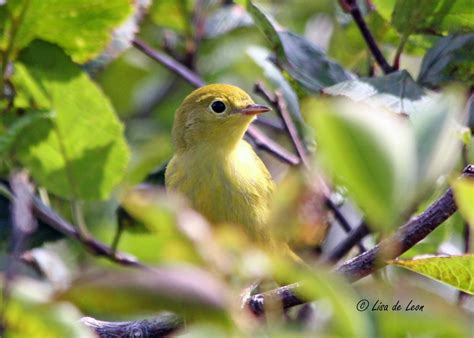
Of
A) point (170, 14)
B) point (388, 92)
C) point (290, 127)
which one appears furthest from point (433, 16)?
point (170, 14)

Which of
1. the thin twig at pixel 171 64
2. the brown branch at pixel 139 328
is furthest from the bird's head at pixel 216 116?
the brown branch at pixel 139 328

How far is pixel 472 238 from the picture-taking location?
3.45 m

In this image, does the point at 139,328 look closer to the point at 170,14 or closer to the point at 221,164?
the point at 221,164

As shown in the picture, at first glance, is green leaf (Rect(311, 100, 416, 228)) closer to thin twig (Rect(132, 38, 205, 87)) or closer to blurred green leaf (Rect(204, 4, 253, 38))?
thin twig (Rect(132, 38, 205, 87))

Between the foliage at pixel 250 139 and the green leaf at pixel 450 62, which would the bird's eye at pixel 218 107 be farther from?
the green leaf at pixel 450 62

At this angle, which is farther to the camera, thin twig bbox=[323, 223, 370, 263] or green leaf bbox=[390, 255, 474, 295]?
thin twig bbox=[323, 223, 370, 263]

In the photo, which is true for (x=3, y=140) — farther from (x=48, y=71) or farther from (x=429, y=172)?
(x=429, y=172)

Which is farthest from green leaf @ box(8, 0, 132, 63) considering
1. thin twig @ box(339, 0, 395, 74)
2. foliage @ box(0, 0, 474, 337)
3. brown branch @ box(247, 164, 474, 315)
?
brown branch @ box(247, 164, 474, 315)

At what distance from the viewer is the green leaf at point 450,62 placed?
3.45 meters

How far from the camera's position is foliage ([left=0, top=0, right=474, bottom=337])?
1109 mm

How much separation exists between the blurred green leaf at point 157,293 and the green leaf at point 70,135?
2.50m

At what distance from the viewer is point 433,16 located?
11.5 ft

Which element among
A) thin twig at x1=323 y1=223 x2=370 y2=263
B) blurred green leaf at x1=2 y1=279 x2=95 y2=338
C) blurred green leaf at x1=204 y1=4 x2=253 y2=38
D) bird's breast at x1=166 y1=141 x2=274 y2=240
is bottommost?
bird's breast at x1=166 y1=141 x2=274 y2=240

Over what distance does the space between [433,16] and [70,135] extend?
5.07 feet
